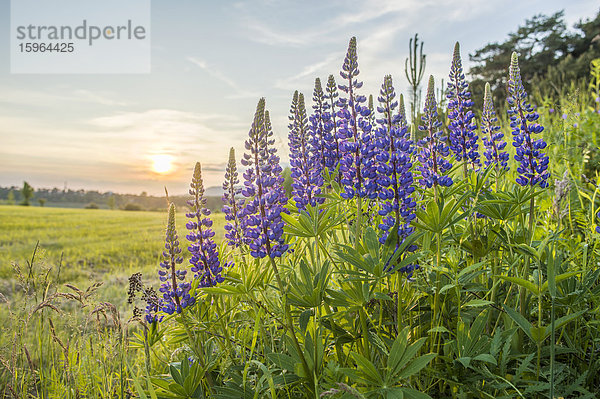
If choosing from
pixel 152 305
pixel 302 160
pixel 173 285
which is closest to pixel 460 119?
pixel 302 160

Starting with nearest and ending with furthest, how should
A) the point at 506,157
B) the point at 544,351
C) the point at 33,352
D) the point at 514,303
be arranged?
the point at 544,351 → the point at 514,303 → the point at 506,157 → the point at 33,352

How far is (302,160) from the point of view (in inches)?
97.3

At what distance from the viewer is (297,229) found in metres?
1.96

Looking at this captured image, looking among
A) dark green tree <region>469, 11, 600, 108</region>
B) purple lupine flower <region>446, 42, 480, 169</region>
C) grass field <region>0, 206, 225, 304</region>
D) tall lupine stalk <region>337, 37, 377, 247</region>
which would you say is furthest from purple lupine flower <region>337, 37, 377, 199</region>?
dark green tree <region>469, 11, 600, 108</region>

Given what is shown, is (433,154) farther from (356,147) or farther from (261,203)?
(261,203)

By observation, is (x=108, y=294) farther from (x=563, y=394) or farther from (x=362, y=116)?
(x=563, y=394)

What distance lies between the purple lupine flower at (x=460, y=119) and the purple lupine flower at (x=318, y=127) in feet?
2.53

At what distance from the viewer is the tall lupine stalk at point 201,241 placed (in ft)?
6.98

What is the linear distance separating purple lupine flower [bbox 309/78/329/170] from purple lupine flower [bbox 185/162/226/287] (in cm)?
77

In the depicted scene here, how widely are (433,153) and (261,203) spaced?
3.13ft

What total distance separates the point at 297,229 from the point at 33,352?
3.41 m

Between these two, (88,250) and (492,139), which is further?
(88,250)


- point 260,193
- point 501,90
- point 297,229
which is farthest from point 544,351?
point 501,90

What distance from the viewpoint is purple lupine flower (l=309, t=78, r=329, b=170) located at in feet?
8.37
